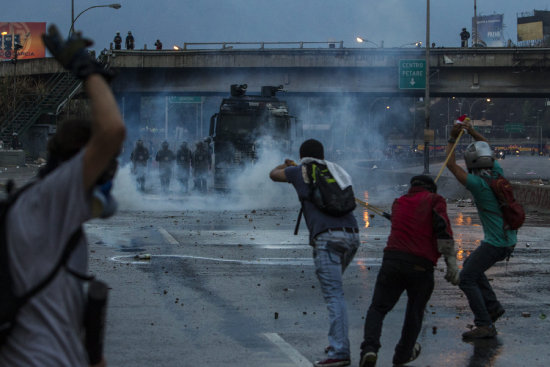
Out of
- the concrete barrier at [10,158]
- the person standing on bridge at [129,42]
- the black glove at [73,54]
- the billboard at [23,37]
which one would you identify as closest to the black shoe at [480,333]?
the black glove at [73,54]

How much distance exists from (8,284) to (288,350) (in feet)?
13.3

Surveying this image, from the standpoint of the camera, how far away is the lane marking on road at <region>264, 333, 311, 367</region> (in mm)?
6312

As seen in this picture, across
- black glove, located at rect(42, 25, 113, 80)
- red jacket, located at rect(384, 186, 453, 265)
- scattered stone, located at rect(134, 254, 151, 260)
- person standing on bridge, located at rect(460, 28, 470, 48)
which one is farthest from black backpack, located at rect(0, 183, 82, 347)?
person standing on bridge, located at rect(460, 28, 470, 48)

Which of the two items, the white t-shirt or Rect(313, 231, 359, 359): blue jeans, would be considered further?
Rect(313, 231, 359, 359): blue jeans

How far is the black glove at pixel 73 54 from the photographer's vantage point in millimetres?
3010

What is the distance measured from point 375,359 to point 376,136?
108 metres

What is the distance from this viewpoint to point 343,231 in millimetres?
6301

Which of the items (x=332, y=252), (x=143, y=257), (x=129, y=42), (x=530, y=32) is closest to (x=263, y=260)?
(x=143, y=257)

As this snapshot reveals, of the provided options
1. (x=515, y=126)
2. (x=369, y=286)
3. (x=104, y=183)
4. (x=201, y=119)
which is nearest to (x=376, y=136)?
(x=201, y=119)

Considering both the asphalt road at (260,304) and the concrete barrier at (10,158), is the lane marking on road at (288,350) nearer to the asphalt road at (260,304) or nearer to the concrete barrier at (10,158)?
the asphalt road at (260,304)

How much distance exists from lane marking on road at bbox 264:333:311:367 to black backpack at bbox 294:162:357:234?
1160 mm

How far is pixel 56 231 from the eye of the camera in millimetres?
2979

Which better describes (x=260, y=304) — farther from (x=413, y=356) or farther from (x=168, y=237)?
(x=168, y=237)

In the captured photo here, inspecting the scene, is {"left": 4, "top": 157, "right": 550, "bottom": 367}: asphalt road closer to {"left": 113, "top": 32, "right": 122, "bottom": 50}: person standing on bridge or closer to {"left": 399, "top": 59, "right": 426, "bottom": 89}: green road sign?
{"left": 399, "top": 59, "right": 426, "bottom": 89}: green road sign
